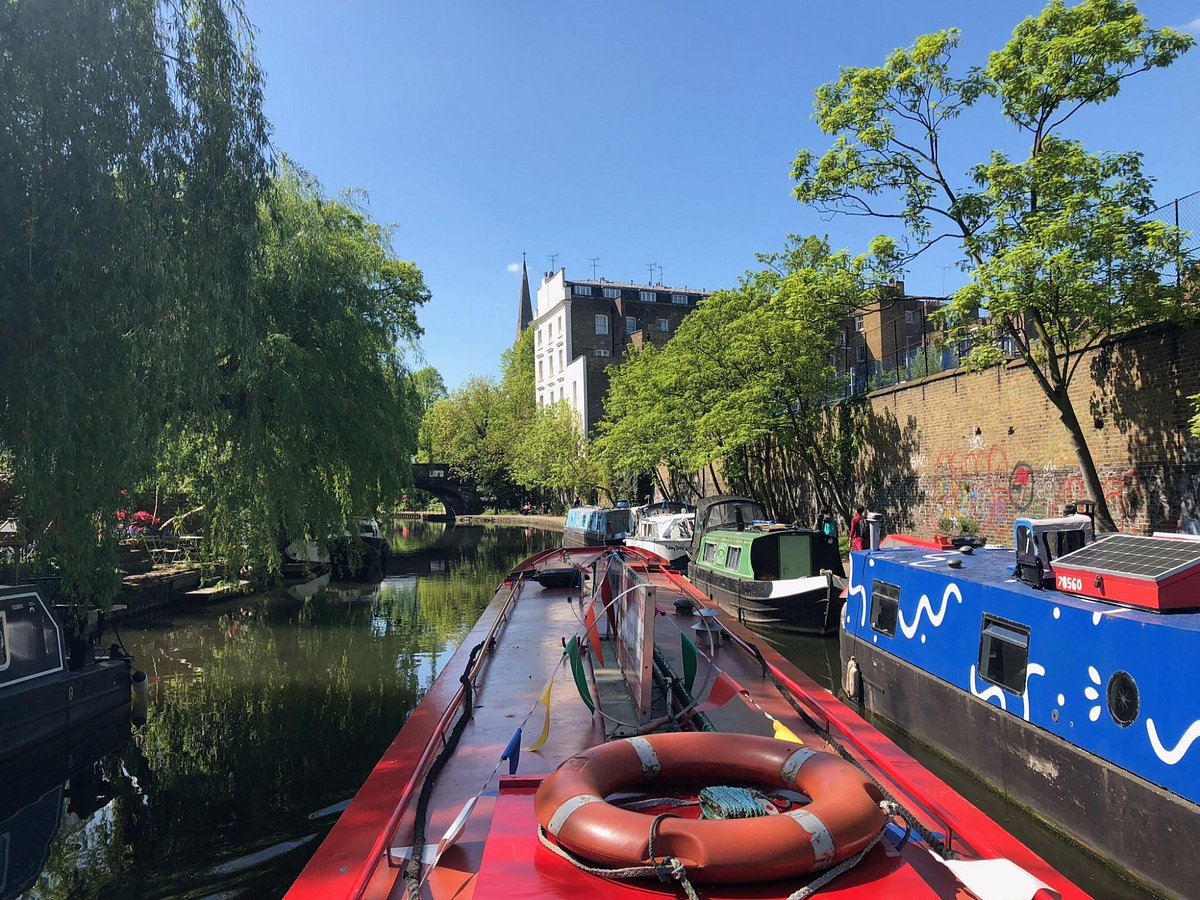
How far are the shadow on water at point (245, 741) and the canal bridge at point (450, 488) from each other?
129 feet

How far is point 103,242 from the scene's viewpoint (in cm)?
702

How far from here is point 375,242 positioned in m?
19.4

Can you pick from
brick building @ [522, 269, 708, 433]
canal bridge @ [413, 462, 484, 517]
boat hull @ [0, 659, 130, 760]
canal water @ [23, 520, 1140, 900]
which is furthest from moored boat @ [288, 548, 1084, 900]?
canal bridge @ [413, 462, 484, 517]

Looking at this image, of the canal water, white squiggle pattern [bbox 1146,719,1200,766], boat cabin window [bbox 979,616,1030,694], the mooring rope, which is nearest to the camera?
the mooring rope

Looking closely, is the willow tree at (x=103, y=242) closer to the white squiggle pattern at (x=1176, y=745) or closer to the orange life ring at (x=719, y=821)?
the orange life ring at (x=719, y=821)

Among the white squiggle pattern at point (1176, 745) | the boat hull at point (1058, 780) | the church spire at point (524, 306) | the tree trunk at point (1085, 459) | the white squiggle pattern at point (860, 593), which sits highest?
the church spire at point (524, 306)

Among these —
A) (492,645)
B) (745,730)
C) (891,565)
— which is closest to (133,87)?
(492,645)

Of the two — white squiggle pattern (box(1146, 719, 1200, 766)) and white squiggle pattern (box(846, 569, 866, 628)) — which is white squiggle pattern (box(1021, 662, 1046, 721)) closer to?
white squiggle pattern (box(1146, 719, 1200, 766))

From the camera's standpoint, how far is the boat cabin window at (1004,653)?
6.27m

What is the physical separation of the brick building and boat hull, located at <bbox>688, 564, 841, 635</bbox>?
124 ft

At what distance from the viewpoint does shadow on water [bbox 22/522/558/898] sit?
6.32 metres

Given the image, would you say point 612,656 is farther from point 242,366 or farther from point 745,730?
point 242,366

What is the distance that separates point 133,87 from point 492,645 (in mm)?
6412

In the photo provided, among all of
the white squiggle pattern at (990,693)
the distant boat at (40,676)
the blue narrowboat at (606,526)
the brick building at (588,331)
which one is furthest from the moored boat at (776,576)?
the brick building at (588,331)
